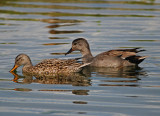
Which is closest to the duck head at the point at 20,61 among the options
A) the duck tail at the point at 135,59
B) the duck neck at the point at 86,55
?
the duck neck at the point at 86,55

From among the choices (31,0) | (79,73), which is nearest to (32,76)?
(79,73)

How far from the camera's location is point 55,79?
11430mm

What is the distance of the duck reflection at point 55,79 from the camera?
10867mm

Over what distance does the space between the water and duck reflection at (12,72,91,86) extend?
1.0 inches

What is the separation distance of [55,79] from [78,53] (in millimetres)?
4437

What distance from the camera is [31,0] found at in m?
30.7

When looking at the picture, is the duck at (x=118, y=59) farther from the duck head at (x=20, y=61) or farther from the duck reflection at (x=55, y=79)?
the duck head at (x=20, y=61)

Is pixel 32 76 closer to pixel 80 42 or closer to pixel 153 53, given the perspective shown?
pixel 80 42

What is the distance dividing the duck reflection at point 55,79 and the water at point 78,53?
0.08ft

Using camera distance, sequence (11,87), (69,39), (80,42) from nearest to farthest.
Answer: (11,87) → (80,42) → (69,39)

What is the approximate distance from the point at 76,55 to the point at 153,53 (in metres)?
2.60

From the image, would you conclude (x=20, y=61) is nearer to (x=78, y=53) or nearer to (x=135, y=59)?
(x=135, y=59)

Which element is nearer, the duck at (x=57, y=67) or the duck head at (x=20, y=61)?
the duck at (x=57, y=67)

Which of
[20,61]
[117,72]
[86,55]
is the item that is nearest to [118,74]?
[117,72]
